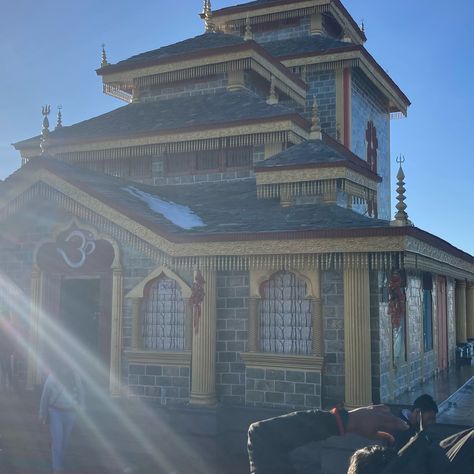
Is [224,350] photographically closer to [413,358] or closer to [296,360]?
[296,360]

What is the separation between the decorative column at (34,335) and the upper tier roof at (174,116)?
4.99m

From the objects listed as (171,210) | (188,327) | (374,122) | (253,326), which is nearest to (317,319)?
(253,326)

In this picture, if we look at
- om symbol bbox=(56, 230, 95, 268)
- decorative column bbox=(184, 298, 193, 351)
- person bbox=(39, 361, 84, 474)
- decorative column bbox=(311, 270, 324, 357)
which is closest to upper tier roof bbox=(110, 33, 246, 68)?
om symbol bbox=(56, 230, 95, 268)

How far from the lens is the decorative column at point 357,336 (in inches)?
390

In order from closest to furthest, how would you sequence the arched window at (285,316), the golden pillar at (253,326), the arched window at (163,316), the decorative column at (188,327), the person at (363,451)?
the person at (363,451)
the arched window at (285,316)
the golden pillar at (253,326)
the decorative column at (188,327)
the arched window at (163,316)

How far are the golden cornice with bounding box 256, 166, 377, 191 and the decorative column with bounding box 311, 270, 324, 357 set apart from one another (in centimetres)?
262

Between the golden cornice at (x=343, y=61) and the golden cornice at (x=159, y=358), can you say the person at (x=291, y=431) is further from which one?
the golden cornice at (x=343, y=61)

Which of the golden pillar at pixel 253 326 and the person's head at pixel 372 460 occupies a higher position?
the golden pillar at pixel 253 326

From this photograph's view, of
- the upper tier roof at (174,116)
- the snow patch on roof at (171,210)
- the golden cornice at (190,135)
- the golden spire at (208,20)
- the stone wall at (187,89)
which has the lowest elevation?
the snow patch on roof at (171,210)

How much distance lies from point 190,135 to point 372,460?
41.7 feet

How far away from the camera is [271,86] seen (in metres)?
16.7

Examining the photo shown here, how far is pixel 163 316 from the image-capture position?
11742 mm

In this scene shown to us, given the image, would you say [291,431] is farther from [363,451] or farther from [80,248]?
[80,248]

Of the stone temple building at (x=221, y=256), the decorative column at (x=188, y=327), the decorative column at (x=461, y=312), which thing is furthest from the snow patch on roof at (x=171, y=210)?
the decorative column at (x=461, y=312)
